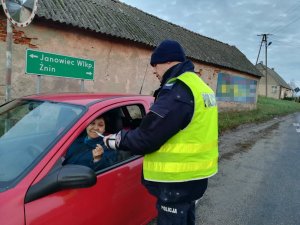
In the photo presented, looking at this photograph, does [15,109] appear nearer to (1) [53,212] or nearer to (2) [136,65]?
(1) [53,212]

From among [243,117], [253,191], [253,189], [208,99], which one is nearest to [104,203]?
[208,99]

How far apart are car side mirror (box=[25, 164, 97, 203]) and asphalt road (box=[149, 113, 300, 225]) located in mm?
1950

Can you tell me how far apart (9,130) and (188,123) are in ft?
4.82

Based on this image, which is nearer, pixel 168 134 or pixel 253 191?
pixel 168 134

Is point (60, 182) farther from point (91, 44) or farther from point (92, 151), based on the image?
point (91, 44)

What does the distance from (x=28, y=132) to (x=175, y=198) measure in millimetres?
1280

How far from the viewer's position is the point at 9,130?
8.92ft

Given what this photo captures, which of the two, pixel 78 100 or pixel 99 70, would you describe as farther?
pixel 99 70

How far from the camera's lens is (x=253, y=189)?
5762 mm

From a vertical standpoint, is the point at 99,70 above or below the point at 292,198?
above

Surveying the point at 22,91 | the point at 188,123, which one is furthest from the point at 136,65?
the point at 188,123

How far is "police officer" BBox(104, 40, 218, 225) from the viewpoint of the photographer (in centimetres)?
228

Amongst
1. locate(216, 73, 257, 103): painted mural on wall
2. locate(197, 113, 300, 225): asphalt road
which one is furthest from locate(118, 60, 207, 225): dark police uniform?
locate(216, 73, 257, 103): painted mural on wall

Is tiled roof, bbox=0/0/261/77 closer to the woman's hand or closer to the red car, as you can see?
the red car
